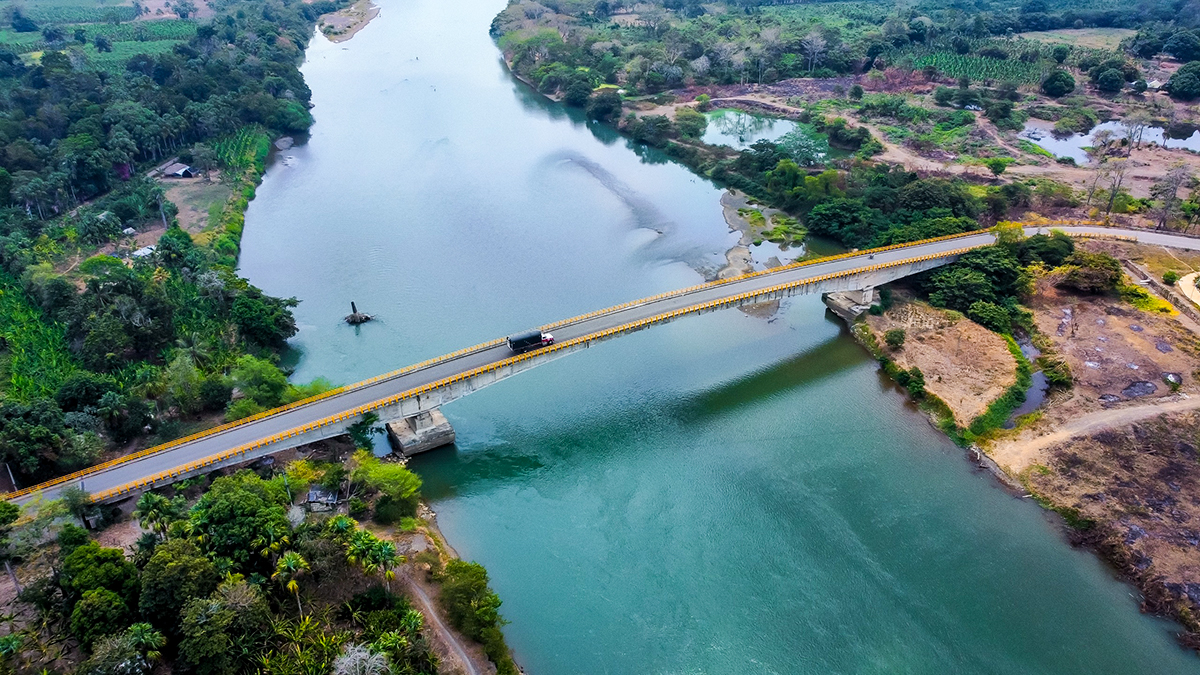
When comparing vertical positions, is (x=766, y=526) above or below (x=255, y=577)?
below

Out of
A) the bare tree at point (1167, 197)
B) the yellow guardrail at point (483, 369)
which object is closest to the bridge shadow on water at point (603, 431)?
the yellow guardrail at point (483, 369)

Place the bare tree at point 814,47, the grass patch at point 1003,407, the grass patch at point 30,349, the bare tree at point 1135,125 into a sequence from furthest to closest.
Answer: the bare tree at point 814,47 < the bare tree at point 1135,125 < the grass patch at point 30,349 < the grass patch at point 1003,407

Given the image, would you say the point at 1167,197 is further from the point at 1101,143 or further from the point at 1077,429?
the point at 1077,429

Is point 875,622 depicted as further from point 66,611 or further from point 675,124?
Answer: point 675,124

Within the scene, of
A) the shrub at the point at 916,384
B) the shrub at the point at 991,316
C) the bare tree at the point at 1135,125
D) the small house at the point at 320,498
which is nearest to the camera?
the small house at the point at 320,498

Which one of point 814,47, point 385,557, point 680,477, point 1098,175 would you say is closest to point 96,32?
point 814,47

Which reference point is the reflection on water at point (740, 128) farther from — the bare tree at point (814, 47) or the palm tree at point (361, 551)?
the palm tree at point (361, 551)

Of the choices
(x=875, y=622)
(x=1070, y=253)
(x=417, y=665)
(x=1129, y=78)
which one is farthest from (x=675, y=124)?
(x=417, y=665)
